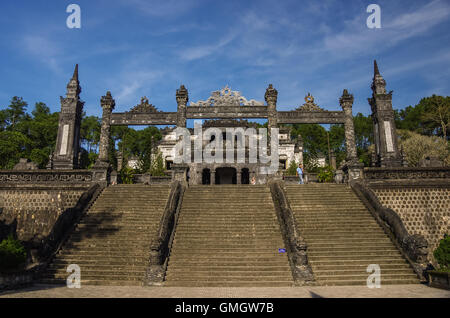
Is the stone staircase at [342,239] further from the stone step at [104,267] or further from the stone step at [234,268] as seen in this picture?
Answer: the stone step at [104,267]

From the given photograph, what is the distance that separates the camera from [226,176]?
34.5 m

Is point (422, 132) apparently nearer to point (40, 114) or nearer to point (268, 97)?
point (268, 97)

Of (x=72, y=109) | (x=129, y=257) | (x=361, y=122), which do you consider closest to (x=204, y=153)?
(x=72, y=109)

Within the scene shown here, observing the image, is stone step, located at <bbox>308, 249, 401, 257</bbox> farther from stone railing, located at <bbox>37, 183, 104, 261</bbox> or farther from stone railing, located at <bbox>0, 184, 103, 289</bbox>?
stone railing, located at <bbox>37, 183, 104, 261</bbox>

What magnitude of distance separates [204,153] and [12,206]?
1974 cm

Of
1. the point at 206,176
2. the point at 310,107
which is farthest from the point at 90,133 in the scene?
the point at 310,107

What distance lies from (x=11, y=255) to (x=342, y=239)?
10.9 m

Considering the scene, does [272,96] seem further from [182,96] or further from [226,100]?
[182,96]

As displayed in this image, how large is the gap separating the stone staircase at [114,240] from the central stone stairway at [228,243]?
115 centimetres

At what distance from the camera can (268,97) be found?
20297 millimetres

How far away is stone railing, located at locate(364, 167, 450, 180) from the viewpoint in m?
15.5

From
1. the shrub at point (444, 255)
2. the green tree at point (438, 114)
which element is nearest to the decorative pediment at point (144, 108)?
the shrub at point (444, 255)

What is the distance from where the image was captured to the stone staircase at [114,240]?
385 inches

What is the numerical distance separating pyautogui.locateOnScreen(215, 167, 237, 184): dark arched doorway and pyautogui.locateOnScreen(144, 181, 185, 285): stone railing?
20050 millimetres
